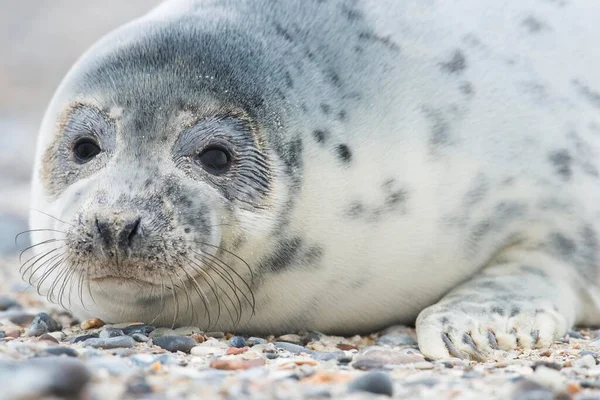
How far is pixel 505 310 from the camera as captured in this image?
3.17 meters

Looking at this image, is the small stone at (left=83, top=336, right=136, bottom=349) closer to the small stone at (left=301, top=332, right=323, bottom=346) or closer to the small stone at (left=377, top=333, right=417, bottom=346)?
the small stone at (left=301, top=332, right=323, bottom=346)

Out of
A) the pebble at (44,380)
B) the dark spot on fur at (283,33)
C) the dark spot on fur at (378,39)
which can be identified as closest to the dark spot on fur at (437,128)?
the dark spot on fur at (378,39)

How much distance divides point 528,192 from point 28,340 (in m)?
1.75

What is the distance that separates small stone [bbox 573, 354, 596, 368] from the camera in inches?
104

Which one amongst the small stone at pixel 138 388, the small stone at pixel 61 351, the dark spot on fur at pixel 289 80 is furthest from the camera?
the dark spot on fur at pixel 289 80

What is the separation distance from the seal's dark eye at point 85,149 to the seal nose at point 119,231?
41cm

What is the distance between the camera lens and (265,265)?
3.10 metres

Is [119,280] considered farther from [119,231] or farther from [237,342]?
[237,342]

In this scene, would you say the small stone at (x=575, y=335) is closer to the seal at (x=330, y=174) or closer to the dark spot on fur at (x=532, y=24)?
the seal at (x=330, y=174)

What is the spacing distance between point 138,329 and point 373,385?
1.13 metres

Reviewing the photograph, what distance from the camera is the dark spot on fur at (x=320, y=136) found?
3158 millimetres

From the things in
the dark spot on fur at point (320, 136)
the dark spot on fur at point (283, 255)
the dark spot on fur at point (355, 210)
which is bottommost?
the dark spot on fur at point (283, 255)

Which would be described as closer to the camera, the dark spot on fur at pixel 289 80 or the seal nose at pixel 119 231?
the seal nose at pixel 119 231

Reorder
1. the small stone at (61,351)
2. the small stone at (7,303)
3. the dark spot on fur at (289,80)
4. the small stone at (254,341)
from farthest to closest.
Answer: the small stone at (7,303) < the dark spot on fur at (289,80) < the small stone at (254,341) < the small stone at (61,351)
